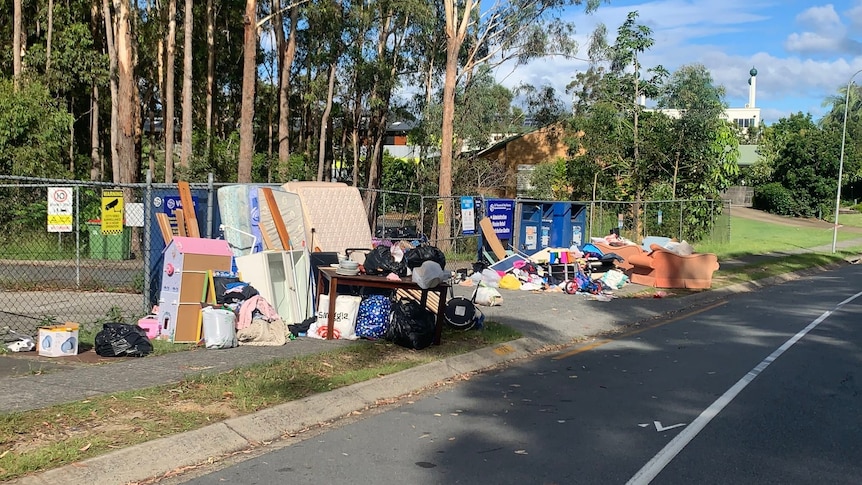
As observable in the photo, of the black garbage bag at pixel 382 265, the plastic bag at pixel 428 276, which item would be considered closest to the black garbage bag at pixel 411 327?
the plastic bag at pixel 428 276

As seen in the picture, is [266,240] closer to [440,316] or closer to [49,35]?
[440,316]

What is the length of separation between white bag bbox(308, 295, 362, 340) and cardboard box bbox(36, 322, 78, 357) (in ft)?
9.40

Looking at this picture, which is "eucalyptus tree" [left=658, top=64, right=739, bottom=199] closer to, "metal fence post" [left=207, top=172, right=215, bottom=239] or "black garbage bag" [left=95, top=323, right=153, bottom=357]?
"metal fence post" [left=207, top=172, right=215, bottom=239]

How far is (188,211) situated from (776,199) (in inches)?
2402

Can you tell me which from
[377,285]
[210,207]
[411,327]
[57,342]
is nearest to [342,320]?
[377,285]

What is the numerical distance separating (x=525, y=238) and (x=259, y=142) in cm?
3730

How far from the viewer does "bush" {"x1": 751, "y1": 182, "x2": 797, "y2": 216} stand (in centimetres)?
6219

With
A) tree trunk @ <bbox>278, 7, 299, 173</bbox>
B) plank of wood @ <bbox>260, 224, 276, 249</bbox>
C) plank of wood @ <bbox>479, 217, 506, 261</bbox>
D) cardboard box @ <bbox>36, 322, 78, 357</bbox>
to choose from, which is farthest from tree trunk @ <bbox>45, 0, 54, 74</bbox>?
cardboard box @ <bbox>36, 322, 78, 357</bbox>

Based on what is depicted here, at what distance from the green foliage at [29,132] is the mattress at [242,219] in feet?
51.0

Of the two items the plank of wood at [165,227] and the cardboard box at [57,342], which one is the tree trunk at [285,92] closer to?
the plank of wood at [165,227]

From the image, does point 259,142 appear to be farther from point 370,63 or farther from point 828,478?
point 828,478

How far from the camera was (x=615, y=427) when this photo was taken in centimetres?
659

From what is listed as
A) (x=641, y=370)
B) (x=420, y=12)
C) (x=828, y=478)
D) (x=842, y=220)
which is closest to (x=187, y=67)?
(x=420, y=12)

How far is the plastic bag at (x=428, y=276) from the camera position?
938cm
